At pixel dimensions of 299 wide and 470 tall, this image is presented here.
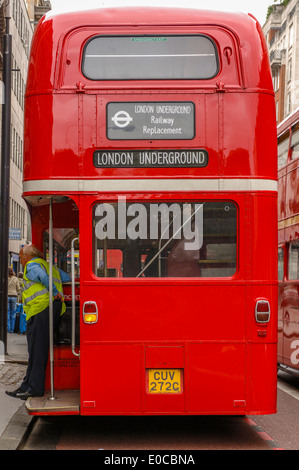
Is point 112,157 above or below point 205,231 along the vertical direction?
above

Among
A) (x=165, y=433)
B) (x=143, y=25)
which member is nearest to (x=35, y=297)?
(x=165, y=433)

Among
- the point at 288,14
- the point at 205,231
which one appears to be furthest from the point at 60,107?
the point at 288,14

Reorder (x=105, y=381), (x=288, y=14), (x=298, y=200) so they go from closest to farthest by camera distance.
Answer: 1. (x=105, y=381)
2. (x=298, y=200)
3. (x=288, y=14)

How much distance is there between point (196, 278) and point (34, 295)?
191cm

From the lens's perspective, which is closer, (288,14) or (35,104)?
(35,104)

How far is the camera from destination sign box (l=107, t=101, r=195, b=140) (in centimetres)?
694

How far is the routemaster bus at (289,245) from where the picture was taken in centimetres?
1127

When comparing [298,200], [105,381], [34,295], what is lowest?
[105,381]

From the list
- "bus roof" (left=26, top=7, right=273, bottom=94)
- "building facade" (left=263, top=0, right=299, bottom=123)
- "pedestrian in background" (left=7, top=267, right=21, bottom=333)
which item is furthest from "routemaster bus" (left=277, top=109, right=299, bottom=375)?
"building facade" (left=263, top=0, right=299, bottom=123)

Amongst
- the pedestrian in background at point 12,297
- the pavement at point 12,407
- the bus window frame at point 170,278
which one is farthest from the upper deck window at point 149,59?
the pedestrian in background at point 12,297

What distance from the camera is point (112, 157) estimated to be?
696 cm

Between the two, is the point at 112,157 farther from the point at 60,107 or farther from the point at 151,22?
the point at 151,22

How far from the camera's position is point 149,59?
7.03 metres

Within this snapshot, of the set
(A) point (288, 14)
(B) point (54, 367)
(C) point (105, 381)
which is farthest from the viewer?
(A) point (288, 14)
